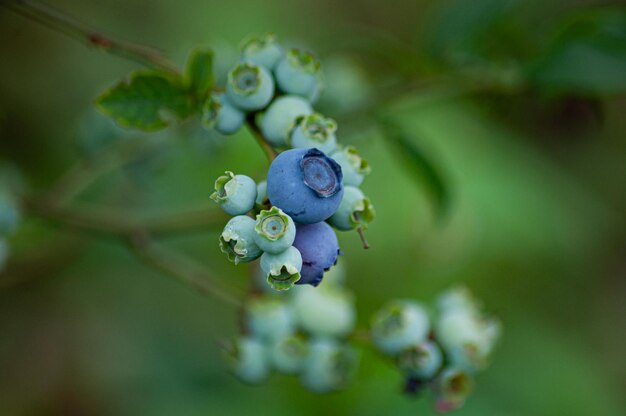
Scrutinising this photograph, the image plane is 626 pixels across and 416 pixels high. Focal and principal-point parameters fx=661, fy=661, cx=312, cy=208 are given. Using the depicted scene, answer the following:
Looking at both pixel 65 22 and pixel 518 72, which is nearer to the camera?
pixel 65 22

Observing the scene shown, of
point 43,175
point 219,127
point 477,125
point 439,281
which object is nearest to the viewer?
point 219,127

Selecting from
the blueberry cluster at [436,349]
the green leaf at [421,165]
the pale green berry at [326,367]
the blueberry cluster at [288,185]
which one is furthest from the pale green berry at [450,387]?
the blueberry cluster at [288,185]

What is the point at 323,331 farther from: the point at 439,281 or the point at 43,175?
the point at 43,175

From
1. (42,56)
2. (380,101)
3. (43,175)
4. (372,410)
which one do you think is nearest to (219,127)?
(380,101)

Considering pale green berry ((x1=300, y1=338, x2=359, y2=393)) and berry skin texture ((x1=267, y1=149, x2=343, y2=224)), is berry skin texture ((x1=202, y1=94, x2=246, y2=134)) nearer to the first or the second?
berry skin texture ((x1=267, y1=149, x2=343, y2=224))

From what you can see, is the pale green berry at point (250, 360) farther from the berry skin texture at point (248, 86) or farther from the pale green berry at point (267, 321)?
the berry skin texture at point (248, 86)

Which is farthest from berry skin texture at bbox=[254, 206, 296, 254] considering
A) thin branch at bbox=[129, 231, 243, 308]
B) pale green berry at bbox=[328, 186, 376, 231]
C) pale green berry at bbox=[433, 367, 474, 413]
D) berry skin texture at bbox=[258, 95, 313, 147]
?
pale green berry at bbox=[433, 367, 474, 413]
